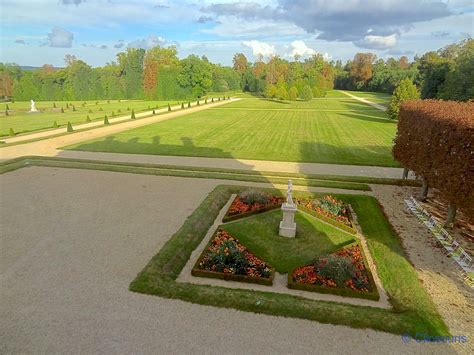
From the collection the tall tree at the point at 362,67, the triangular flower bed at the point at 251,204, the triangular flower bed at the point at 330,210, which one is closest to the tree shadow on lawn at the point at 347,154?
the triangular flower bed at the point at 330,210

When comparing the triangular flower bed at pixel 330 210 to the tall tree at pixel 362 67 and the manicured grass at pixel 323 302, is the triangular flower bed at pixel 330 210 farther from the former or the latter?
the tall tree at pixel 362 67

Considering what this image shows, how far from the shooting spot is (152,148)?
27938 mm

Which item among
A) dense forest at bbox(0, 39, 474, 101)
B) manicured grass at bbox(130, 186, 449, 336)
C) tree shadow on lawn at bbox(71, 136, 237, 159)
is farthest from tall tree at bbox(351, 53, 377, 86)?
manicured grass at bbox(130, 186, 449, 336)

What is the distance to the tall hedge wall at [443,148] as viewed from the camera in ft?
39.5

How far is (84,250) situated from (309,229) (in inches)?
331

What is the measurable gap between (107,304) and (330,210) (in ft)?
32.7

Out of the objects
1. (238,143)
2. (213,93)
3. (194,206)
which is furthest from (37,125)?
(213,93)

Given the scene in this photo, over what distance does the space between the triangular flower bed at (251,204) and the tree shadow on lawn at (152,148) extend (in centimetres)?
968

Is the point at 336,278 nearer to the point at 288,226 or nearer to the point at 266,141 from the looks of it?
the point at 288,226

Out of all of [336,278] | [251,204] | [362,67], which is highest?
[362,67]

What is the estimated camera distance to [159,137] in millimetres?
32656

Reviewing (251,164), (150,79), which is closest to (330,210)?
(251,164)

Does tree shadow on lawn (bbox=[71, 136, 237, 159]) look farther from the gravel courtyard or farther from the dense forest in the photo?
the dense forest

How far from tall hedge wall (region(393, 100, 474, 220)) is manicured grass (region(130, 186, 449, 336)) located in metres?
3.22
